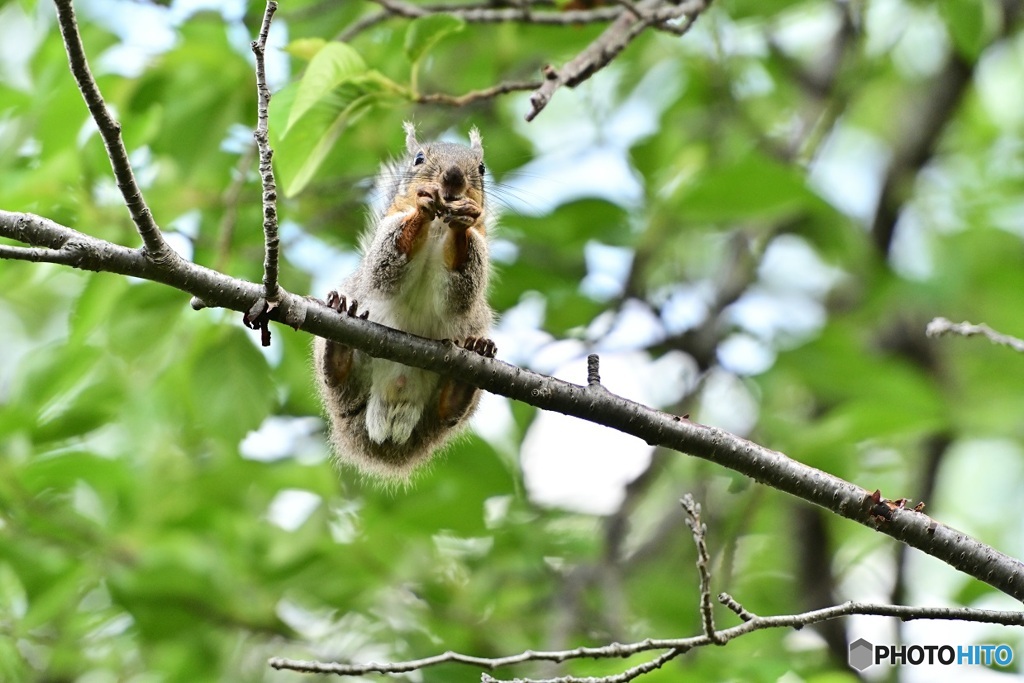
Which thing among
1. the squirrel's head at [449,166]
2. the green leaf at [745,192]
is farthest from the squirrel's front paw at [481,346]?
the green leaf at [745,192]

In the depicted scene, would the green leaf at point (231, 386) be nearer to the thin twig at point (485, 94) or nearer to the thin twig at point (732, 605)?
the thin twig at point (485, 94)

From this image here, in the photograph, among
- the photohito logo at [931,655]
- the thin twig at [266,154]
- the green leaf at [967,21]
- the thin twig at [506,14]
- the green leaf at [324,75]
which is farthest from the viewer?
the green leaf at [967,21]

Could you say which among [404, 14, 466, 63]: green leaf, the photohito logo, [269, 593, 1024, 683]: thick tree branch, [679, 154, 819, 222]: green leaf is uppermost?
[679, 154, 819, 222]: green leaf

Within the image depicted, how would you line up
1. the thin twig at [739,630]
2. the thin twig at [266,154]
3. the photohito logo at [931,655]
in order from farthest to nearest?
the photohito logo at [931,655], the thin twig at [739,630], the thin twig at [266,154]

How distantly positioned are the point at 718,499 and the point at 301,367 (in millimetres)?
3113

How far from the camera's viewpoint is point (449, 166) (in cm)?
423

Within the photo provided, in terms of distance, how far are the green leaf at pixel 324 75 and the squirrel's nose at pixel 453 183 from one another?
19.6 inches

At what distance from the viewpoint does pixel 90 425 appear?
5031 millimetres

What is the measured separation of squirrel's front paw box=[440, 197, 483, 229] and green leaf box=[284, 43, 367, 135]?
22.0 inches

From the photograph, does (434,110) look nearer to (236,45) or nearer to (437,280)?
(236,45)

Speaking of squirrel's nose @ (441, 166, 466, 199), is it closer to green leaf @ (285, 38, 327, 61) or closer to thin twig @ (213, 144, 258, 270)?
green leaf @ (285, 38, 327, 61)

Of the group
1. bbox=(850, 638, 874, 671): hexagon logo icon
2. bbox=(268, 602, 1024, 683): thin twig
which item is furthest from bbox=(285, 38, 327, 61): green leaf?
bbox=(850, 638, 874, 671): hexagon logo icon

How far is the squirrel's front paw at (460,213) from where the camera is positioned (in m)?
3.98

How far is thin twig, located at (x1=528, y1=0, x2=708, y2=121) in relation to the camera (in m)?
3.60
